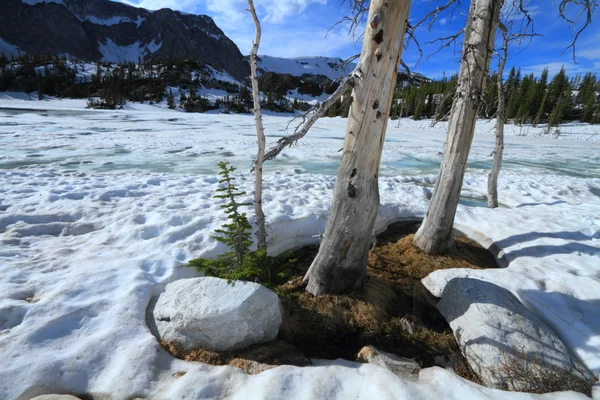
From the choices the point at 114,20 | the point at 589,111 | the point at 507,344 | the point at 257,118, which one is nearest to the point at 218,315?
the point at 257,118

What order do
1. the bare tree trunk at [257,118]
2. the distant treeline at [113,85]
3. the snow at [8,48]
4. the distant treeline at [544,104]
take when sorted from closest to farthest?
the bare tree trunk at [257,118] → the distant treeline at [544,104] → the distant treeline at [113,85] → the snow at [8,48]

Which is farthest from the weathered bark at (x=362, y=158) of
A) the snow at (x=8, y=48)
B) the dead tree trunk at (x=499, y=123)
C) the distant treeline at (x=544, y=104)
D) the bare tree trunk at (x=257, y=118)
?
the snow at (x=8, y=48)

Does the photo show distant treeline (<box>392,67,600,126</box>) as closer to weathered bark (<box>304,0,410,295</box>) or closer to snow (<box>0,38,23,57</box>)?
weathered bark (<box>304,0,410,295</box>)

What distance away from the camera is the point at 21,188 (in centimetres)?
641

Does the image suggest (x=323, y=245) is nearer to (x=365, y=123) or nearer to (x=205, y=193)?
(x=365, y=123)

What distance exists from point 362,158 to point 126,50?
8056 inches

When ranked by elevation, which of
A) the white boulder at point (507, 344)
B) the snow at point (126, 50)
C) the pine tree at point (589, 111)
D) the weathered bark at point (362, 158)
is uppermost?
the snow at point (126, 50)

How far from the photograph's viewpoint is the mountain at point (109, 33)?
128375mm

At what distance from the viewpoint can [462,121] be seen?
4.32 m

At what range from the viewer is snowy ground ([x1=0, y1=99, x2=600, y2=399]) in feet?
7.61

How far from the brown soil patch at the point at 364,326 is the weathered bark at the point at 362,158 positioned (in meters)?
0.26

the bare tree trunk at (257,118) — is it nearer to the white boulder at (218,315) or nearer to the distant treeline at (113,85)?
the white boulder at (218,315)

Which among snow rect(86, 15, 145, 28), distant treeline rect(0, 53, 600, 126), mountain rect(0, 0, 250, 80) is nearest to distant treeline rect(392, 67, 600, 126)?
distant treeline rect(0, 53, 600, 126)

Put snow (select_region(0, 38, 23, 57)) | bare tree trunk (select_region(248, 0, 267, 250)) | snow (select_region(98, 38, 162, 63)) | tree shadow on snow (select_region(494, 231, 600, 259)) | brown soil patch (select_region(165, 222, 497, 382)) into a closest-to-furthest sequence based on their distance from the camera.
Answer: brown soil patch (select_region(165, 222, 497, 382)) → bare tree trunk (select_region(248, 0, 267, 250)) → tree shadow on snow (select_region(494, 231, 600, 259)) → snow (select_region(0, 38, 23, 57)) → snow (select_region(98, 38, 162, 63))
